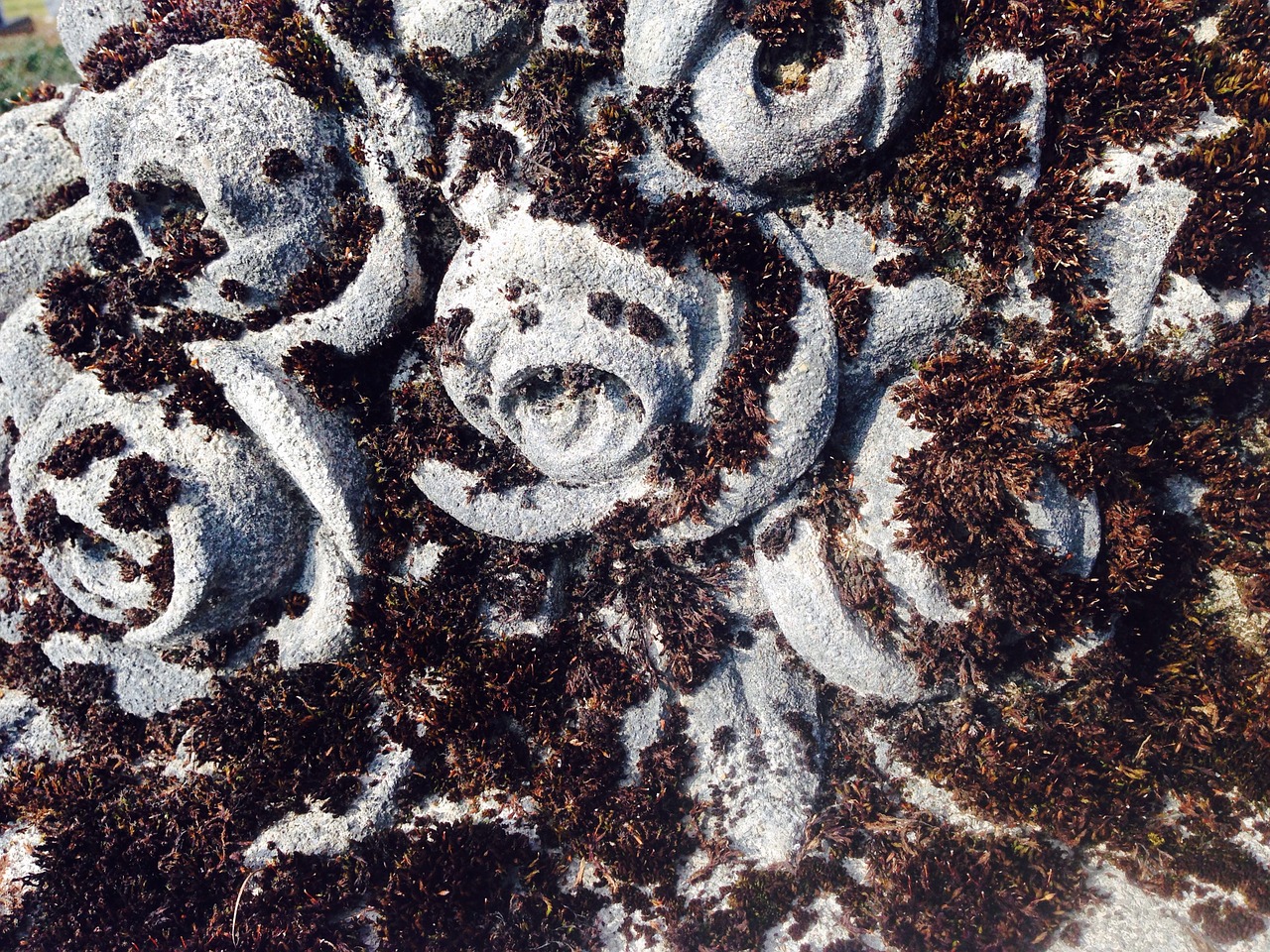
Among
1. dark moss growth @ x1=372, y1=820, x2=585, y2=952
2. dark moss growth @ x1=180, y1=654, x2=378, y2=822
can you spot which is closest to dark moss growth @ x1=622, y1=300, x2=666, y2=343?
dark moss growth @ x1=180, y1=654, x2=378, y2=822

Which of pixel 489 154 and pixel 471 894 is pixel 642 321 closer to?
pixel 489 154

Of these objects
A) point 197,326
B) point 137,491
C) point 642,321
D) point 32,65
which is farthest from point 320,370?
point 32,65

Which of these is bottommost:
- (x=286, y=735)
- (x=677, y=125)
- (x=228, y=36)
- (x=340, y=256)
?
(x=286, y=735)

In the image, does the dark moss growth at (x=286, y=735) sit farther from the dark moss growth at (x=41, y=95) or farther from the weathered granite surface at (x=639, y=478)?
the dark moss growth at (x=41, y=95)

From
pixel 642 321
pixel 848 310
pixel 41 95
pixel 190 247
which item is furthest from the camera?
pixel 41 95

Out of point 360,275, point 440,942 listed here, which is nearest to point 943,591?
point 440,942

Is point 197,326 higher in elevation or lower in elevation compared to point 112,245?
lower

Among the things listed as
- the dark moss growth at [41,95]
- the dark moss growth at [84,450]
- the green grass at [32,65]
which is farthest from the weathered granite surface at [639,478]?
the green grass at [32,65]

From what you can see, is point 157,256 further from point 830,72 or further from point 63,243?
point 830,72
